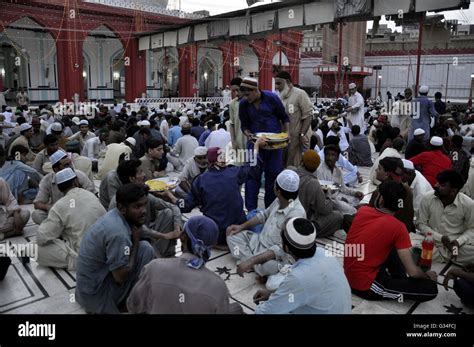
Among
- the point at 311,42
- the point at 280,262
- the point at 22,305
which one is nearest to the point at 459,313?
the point at 280,262

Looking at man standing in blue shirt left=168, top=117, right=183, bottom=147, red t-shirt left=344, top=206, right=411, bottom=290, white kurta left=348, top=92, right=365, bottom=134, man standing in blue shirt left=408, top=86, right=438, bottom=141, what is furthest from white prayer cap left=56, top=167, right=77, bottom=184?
white kurta left=348, top=92, right=365, bottom=134

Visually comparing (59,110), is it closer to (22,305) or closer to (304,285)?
(22,305)

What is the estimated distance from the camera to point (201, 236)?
196 centimetres

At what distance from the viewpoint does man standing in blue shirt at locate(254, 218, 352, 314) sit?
1.93 m

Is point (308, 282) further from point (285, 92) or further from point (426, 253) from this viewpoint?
point (285, 92)

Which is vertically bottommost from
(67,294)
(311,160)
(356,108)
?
(67,294)

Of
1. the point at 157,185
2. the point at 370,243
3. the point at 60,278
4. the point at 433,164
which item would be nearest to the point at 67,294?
the point at 60,278

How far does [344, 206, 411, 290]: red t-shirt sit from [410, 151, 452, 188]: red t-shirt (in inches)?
106

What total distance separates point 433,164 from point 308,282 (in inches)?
151

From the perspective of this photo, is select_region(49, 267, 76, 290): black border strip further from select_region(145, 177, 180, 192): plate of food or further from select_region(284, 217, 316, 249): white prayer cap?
select_region(284, 217, 316, 249): white prayer cap

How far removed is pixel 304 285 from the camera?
75.7 inches

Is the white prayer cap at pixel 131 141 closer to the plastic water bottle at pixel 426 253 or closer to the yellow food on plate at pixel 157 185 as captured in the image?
the yellow food on plate at pixel 157 185

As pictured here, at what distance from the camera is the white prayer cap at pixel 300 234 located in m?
1.97
